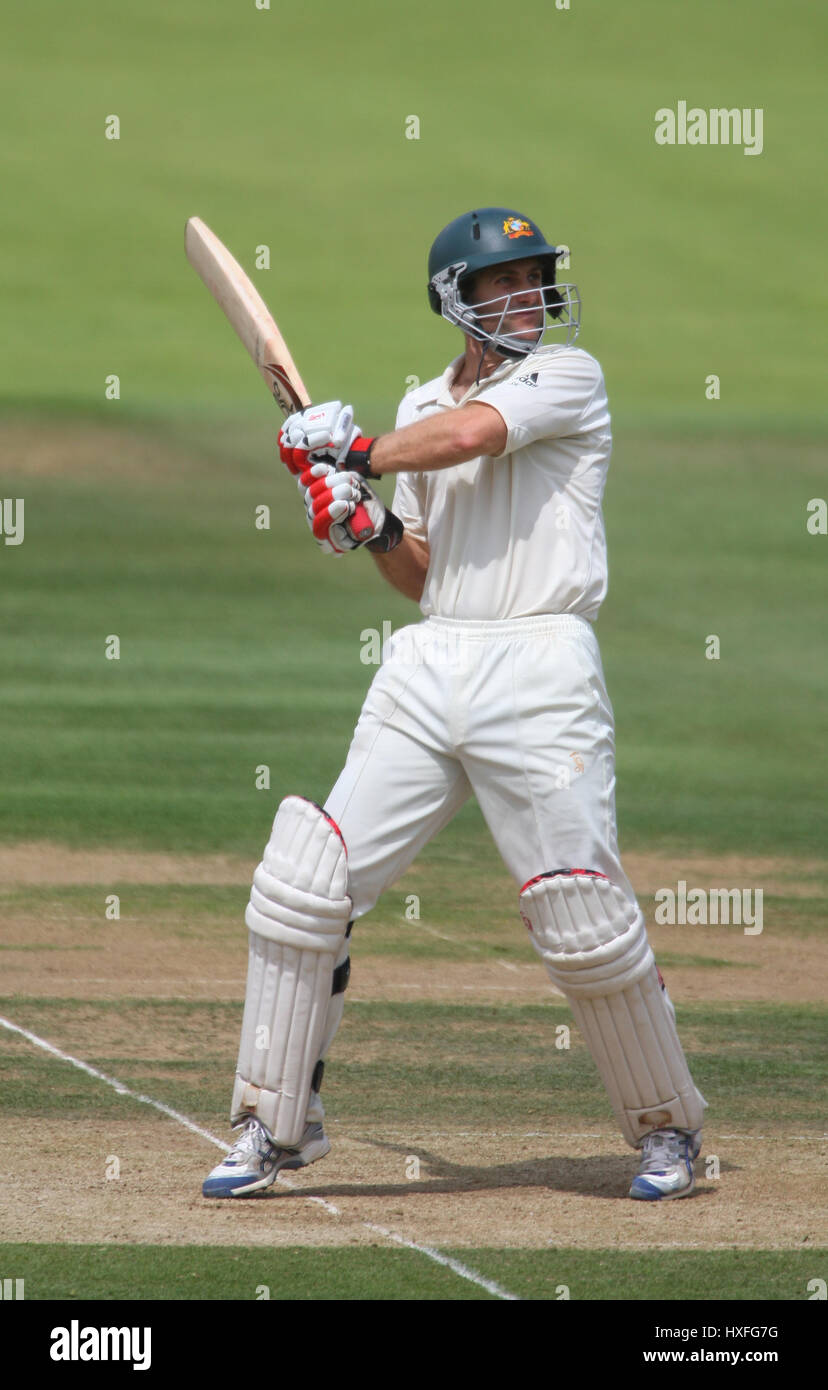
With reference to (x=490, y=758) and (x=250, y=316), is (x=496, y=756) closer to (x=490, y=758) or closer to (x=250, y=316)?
(x=490, y=758)

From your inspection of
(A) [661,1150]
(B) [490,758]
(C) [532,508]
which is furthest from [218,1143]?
(C) [532,508]

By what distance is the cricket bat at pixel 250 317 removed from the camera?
468 centimetres

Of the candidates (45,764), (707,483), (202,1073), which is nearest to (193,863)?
(45,764)

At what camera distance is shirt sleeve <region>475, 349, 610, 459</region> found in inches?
161

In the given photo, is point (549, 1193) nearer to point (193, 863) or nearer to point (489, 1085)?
point (489, 1085)

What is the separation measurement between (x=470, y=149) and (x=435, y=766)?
21.1 m

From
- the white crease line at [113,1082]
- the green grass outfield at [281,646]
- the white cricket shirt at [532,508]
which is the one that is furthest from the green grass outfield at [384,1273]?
the green grass outfield at [281,646]

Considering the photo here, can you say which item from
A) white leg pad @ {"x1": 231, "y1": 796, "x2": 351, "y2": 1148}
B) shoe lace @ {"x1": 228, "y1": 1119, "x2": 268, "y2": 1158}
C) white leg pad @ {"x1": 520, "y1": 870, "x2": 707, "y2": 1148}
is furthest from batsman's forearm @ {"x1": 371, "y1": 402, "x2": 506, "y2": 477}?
shoe lace @ {"x1": 228, "y1": 1119, "x2": 268, "y2": 1158}

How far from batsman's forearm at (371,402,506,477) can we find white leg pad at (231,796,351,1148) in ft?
2.42

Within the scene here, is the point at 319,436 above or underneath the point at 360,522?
above

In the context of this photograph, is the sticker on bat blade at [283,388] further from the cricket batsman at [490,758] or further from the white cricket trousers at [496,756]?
the white cricket trousers at [496,756]

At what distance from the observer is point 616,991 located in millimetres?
4070

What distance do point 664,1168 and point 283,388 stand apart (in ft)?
6.60

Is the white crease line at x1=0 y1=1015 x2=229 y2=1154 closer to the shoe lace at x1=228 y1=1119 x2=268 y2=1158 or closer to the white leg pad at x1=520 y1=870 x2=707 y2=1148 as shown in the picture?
the shoe lace at x1=228 y1=1119 x2=268 y2=1158
